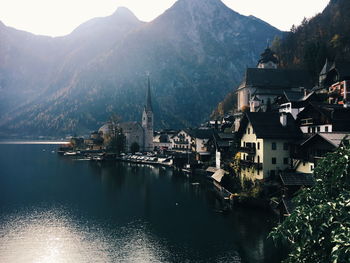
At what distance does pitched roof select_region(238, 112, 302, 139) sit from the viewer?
49.3 meters

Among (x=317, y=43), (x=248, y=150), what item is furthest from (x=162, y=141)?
(x=248, y=150)

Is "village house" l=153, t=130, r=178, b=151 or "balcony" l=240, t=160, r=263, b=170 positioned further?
"village house" l=153, t=130, r=178, b=151

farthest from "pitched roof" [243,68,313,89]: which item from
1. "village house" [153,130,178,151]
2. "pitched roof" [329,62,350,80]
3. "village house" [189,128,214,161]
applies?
"village house" [153,130,178,151]

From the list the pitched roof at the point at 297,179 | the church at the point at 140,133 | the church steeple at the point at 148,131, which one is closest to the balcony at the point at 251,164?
the pitched roof at the point at 297,179

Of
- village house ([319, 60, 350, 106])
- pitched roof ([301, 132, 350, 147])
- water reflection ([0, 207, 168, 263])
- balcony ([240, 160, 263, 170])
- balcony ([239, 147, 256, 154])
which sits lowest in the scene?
water reflection ([0, 207, 168, 263])

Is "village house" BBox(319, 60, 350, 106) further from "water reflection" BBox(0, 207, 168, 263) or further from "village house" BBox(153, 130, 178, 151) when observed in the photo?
"village house" BBox(153, 130, 178, 151)

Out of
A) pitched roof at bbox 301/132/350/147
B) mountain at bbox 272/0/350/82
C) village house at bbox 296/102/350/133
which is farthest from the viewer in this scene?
mountain at bbox 272/0/350/82

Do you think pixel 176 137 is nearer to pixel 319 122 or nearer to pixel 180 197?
pixel 180 197

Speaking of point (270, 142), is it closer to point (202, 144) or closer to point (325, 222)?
point (325, 222)

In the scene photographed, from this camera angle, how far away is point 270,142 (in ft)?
162

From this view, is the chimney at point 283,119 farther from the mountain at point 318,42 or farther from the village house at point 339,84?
the mountain at point 318,42

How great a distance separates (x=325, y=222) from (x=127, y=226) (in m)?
34.1

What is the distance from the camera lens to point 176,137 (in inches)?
5138

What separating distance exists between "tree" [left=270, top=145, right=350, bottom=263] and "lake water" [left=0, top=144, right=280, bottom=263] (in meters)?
18.0
